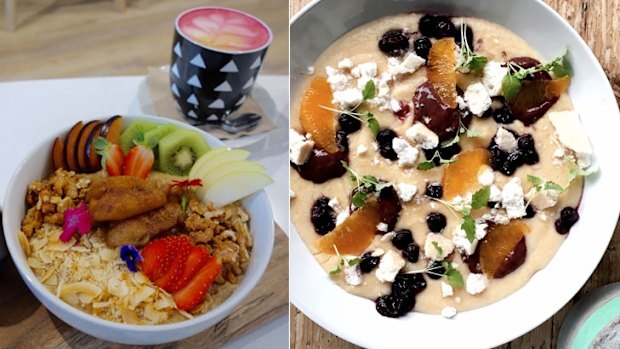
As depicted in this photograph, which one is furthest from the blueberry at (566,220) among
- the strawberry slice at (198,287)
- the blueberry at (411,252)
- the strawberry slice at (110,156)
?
the strawberry slice at (110,156)

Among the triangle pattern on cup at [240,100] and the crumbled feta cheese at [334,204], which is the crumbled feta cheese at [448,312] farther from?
the triangle pattern on cup at [240,100]

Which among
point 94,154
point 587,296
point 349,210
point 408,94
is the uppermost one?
point 94,154

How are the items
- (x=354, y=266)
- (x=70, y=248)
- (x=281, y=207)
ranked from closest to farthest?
(x=70, y=248) < (x=281, y=207) < (x=354, y=266)

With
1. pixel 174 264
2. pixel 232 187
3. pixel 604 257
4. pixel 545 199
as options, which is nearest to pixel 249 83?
pixel 232 187

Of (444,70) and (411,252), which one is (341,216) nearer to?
(411,252)

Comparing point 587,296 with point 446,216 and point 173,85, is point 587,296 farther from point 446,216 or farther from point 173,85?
point 173,85

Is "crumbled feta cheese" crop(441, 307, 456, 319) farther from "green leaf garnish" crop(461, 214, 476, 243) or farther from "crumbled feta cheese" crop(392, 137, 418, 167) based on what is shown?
"crumbled feta cheese" crop(392, 137, 418, 167)

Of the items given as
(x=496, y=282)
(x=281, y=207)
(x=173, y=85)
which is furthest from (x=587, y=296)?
(x=173, y=85)
